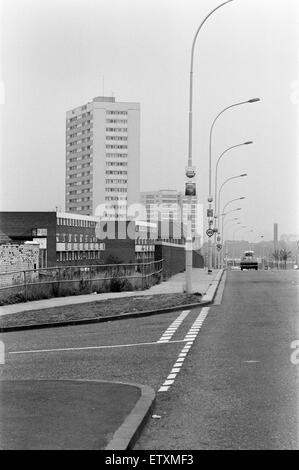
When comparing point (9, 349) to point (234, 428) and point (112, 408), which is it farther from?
point (234, 428)

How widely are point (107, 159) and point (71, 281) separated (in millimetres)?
141743

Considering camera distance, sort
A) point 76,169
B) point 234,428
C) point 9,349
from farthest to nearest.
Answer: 1. point 76,169
2. point 9,349
3. point 234,428

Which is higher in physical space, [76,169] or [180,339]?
[76,169]

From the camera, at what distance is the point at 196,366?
407 inches

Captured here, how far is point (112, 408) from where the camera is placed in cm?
719

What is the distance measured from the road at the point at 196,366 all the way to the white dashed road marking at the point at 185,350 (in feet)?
0.05

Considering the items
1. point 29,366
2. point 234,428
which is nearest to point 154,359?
point 29,366

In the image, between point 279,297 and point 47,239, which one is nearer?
point 279,297

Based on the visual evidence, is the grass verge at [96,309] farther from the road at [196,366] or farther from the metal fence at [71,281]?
the metal fence at [71,281]

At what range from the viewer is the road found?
6609mm

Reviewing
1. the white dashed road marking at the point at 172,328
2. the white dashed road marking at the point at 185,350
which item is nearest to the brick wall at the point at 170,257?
the white dashed road marking at the point at 172,328
